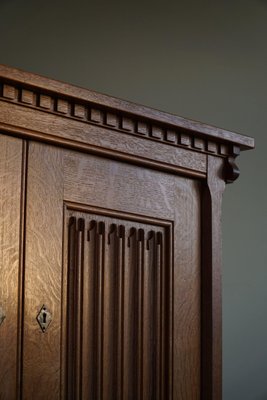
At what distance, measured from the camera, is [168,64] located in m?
2.84

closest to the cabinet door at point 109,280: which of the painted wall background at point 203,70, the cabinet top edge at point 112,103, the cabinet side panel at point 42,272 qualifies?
the cabinet side panel at point 42,272

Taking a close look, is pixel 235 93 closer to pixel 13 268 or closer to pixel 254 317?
pixel 254 317

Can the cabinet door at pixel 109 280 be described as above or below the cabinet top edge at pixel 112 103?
below

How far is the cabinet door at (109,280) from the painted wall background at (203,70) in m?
0.78

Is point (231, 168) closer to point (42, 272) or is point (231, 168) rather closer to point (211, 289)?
point (211, 289)

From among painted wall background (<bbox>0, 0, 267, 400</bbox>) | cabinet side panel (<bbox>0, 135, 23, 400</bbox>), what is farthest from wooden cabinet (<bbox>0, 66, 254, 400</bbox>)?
painted wall background (<bbox>0, 0, 267, 400</bbox>)

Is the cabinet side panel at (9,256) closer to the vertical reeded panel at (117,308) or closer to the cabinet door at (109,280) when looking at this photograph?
the cabinet door at (109,280)

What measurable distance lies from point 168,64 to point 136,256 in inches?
43.9

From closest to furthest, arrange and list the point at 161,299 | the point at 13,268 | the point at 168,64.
A: the point at 13,268
the point at 161,299
the point at 168,64

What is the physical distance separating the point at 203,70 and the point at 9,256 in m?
1.45

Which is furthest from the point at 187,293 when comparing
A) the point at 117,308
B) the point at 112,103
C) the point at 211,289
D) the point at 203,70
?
the point at 203,70

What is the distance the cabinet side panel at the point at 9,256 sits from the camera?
64.1 inches

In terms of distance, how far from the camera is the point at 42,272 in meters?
1.70

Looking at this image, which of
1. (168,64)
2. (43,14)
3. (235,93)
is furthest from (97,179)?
(235,93)
